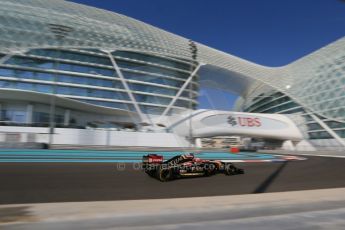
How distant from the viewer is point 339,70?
6456 centimetres

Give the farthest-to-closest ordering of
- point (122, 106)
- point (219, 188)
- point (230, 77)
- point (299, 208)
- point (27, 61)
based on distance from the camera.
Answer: point (230, 77) → point (122, 106) → point (27, 61) → point (219, 188) → point (299, 208)

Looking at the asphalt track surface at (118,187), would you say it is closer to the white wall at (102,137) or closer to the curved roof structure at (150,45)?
the white wall at (102,137)

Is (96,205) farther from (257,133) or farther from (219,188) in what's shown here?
(257,133)

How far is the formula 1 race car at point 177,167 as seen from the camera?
1361 centimetres

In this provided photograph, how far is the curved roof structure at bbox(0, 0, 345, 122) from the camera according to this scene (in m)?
50.9

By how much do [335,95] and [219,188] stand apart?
59.7 m

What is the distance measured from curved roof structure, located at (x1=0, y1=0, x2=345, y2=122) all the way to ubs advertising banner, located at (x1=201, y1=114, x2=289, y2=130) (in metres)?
8.10

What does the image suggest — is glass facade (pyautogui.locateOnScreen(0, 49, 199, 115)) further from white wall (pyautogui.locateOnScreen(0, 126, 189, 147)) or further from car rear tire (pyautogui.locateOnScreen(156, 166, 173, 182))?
car rear tire (pyautogui.locateOnScreen(156, 166, 173, 182))

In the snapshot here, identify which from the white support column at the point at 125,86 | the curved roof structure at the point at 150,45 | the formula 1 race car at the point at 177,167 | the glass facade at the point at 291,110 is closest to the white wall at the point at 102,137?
the white support column at the point at 125,86

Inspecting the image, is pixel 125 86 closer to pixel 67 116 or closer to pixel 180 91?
pixel 67 116

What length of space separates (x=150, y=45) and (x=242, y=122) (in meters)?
23.4

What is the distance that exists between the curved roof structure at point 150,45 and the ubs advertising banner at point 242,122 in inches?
319

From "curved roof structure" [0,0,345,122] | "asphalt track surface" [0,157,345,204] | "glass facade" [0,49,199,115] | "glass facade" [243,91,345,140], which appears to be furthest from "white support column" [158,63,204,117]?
"asphalt track surface" [0,157,345,204]

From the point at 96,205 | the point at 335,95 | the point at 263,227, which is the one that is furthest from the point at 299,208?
the point at 335,95
